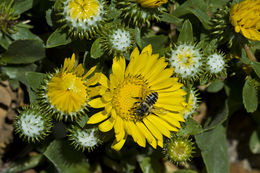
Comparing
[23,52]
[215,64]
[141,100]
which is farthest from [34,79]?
[215,64]

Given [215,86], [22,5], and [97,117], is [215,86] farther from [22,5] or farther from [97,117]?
[22,5]

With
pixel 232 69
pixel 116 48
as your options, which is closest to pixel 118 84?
pixel 116 48

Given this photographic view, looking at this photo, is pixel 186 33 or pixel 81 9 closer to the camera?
pixel 81 9

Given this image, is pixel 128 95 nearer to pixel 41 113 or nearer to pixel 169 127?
pixel 169 127

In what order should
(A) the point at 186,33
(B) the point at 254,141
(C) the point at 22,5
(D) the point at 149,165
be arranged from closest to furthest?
(A) the point at 186,33 → (C) the point at 22,5 → (D) the point at 149,165 → (B) the point at 254,141

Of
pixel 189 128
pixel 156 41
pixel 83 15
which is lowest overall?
pixel 189 128

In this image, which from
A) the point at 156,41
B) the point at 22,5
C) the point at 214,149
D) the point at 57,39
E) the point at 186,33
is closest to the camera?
the point at 57,39

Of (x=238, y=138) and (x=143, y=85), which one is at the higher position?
(x=143, y=85)
